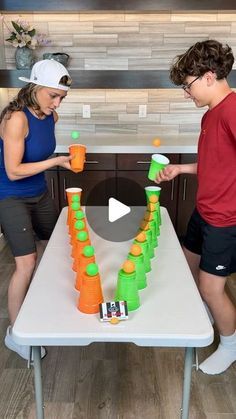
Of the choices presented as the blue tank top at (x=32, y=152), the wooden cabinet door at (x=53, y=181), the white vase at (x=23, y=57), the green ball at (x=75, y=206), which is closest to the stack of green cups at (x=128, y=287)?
the green ball at (x=75, y=206)

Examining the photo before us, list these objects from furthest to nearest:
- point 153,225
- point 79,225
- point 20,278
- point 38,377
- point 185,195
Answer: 1. point 185,195
2. point 20,278
3. point 153,225
4. point 79,225
5. point 38,377

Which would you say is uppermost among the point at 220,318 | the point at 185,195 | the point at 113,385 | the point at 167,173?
the point at 167,173

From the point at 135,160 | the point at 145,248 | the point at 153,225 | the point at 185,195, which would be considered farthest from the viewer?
the point at 185,195

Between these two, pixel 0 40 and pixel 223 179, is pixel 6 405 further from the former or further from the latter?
pixel 0 40

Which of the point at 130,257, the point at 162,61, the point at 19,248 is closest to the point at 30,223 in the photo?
the point at 19,248

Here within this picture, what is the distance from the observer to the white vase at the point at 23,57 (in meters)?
3.19

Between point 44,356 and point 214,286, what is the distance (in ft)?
3.01

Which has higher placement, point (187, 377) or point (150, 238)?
point (150, 238)

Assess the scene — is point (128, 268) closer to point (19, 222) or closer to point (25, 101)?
point (19, 222)

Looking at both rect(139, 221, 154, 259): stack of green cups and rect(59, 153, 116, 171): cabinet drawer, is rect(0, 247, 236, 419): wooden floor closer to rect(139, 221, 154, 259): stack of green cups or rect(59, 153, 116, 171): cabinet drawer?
rect(139, 221, 154, 259): stack of green cups

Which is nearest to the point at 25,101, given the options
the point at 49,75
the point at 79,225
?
the point at 49,75

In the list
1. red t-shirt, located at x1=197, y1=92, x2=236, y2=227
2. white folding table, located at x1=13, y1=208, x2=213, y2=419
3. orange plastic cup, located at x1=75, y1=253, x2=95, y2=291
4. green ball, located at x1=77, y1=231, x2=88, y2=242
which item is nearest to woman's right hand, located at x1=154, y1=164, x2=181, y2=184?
red t-shirt, located at x1=197, y1=92, x2=236, y2=227

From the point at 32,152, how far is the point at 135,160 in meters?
1.50

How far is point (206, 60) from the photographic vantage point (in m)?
1.43
